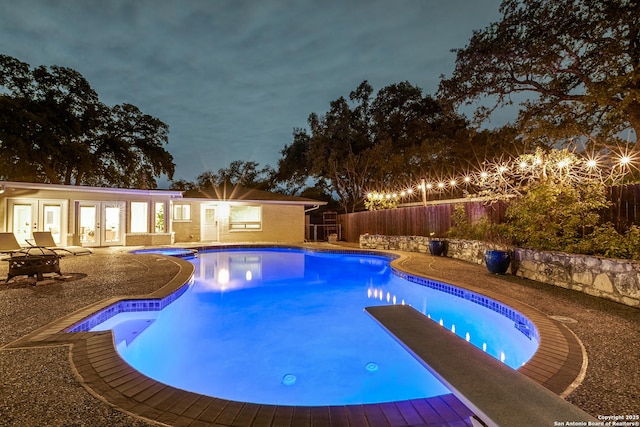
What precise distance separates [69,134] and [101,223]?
1099cm

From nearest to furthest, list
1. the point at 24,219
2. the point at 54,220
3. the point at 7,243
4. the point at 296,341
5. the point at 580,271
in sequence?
the point at 296,341 → the point at 580,271 → the point at 7,243 → the point at 24,219 → the point at 54,220

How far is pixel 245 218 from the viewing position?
18.8 metres

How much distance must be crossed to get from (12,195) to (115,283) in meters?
10.0

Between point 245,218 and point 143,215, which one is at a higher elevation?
point 143,215

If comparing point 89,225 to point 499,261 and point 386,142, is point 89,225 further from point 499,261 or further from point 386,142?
point 386,142

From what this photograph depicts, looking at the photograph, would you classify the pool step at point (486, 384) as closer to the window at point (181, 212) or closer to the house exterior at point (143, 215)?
the house exterior at point (143, 215)

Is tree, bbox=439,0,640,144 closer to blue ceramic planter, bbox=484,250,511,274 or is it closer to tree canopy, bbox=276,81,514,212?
tree canopy, bbox=276,81,514,212

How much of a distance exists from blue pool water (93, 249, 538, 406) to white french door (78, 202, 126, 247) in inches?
345

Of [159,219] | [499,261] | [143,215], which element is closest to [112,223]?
[143,215]

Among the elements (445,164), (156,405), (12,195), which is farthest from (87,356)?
(445,164)

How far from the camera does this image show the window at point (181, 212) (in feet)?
55.2

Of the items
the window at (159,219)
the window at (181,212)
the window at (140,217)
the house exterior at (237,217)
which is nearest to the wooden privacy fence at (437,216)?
the house exterior at (237,217)

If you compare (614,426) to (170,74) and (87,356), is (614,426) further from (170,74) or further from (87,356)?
(170,74)

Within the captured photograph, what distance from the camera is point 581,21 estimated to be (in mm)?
11156
